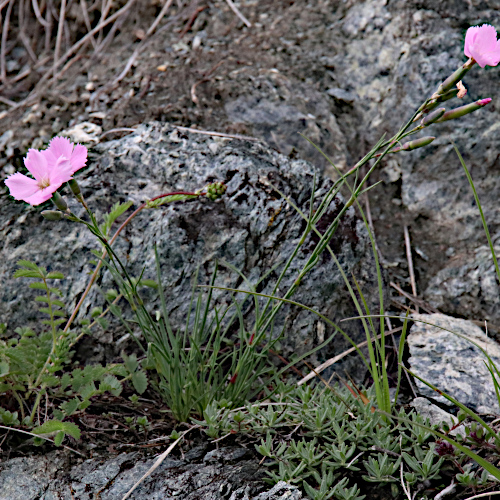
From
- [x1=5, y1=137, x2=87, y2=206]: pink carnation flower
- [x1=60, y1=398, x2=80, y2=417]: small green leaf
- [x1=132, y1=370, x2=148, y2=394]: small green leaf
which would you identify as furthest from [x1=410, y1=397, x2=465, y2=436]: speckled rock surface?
[x1=5, y1=137, x2=87, y2=206]: pink carnation flower

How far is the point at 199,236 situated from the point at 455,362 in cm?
126

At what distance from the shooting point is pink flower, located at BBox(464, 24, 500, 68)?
4.25 ft

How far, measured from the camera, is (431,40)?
2.85m

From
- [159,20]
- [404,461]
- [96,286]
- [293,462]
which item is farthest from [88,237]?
[159,20]

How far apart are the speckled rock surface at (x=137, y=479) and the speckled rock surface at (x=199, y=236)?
1.84 feet

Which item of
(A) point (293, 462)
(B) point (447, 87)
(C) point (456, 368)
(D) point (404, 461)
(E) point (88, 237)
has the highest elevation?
(B) point (447, 87)

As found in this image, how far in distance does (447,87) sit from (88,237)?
1642mm

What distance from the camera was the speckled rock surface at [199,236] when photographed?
Result: 84.7 inches

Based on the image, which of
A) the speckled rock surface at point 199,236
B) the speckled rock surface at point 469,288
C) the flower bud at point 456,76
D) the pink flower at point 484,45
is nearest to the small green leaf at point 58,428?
the speckled rock surface at point 199,236

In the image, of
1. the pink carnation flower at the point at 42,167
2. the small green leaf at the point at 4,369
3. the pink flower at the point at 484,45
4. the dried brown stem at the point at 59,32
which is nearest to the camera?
the pink flower at the point at 484,45

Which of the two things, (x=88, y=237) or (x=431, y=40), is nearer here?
(x=88, y=237)

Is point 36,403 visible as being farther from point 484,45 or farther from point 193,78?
point 193,78

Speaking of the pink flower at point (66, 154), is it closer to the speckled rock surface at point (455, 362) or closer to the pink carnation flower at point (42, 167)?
the pink carnation flower at point (42, 167)

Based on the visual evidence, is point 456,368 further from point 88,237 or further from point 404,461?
point 88,237
